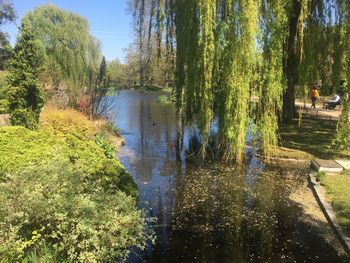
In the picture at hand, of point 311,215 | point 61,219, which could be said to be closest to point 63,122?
point 61,219

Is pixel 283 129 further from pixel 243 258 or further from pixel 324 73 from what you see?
pixel 243 258

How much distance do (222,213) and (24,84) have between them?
7.95 meters

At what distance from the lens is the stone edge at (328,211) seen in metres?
6.55

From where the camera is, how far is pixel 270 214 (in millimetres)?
7910

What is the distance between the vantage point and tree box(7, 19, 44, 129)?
11.8 metres

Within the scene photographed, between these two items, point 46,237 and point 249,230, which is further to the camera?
point 249,230

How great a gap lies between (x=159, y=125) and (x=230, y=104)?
430 inches

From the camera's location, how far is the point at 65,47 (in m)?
25.7

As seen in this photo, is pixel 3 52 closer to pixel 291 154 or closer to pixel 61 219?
pixel 291 154

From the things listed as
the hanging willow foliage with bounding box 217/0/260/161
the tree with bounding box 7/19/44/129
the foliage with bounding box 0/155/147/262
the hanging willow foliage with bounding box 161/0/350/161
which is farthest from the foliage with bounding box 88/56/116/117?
the foliage with bounding box 0/155/147/262

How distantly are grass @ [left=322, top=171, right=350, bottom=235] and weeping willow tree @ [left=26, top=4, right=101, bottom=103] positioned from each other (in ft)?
42.4

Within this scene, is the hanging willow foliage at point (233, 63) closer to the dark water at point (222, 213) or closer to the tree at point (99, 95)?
the dark water at point (222, 213)

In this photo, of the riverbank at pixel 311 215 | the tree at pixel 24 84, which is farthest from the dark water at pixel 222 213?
the tree at pixel 24 84

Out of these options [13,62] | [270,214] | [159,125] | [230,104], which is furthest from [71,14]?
[270,214]
